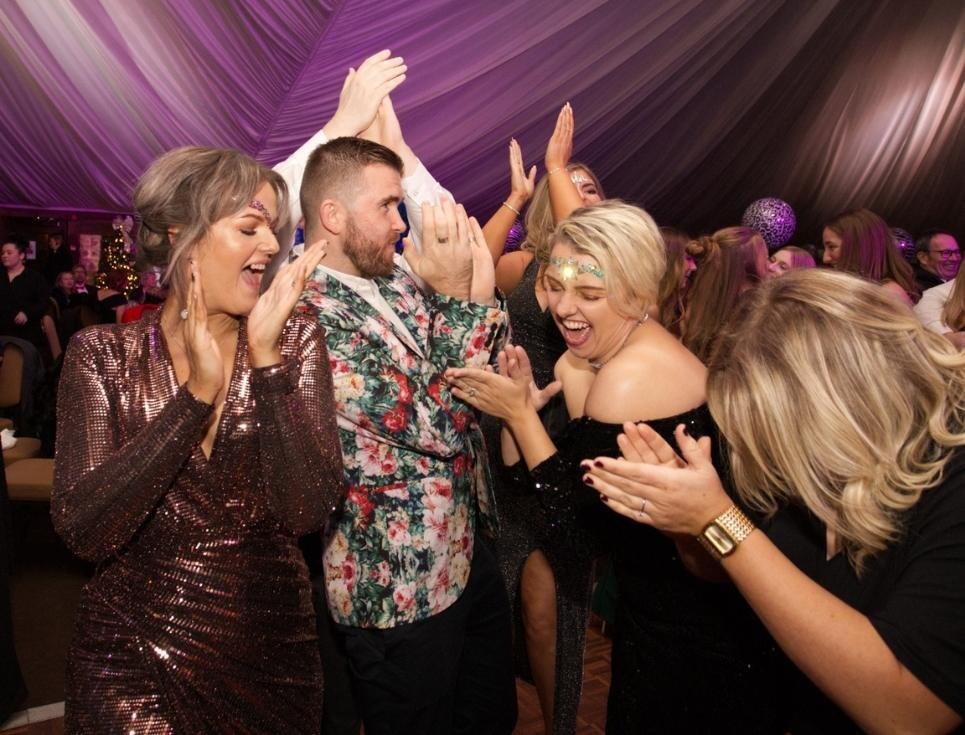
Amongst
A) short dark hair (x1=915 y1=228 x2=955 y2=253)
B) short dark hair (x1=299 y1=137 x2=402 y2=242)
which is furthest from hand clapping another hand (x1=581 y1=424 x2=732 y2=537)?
short dark hair (x1=915 y1=228 x2=955 y2=253)

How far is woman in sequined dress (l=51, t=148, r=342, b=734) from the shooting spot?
52.9 inches

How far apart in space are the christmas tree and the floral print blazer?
7.91m

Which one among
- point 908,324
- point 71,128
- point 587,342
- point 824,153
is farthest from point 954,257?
point 71,128

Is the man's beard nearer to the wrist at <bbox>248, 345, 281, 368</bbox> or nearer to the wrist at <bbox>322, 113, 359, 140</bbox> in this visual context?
the wrist at <bbox>322, 113, 359, 140</bbox>

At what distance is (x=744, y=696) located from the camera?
161cm

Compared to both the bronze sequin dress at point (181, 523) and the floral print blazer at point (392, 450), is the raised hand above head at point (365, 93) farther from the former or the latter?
the bronze sequin dress at point (181, 523)

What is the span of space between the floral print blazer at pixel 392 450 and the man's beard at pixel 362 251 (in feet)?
0.38

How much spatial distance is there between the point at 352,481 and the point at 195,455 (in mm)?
431

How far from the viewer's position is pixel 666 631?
1.66m

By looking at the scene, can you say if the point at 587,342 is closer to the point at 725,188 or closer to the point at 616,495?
the point at 616,495

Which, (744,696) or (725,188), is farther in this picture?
(725,188)

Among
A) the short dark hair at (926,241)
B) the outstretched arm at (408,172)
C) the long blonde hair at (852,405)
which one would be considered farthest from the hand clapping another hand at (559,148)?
the short dark hair at (926,241)

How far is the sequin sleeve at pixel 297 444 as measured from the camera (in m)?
1.39

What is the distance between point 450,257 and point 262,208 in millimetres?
426
